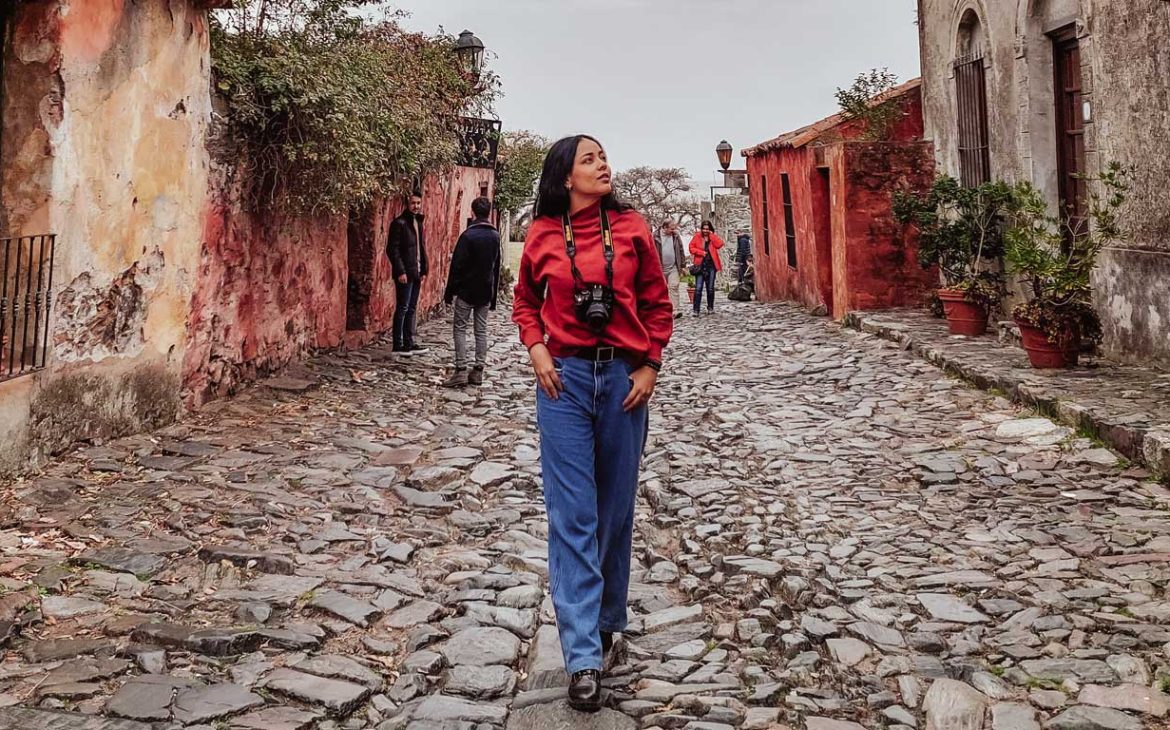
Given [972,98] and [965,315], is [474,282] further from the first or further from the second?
[972,98]

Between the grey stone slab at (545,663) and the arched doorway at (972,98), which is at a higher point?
the arched doorway at (972,98)

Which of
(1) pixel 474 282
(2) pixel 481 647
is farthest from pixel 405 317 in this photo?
(2) pixel 481 647

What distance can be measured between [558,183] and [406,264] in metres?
8.53

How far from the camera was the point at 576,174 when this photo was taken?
148 inches

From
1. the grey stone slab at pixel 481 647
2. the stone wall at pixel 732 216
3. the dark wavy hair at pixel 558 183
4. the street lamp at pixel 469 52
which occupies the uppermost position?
→ the stone wall at pixel 732 216

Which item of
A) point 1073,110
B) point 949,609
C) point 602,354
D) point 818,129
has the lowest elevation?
point 949,609

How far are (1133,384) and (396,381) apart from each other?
253 inches

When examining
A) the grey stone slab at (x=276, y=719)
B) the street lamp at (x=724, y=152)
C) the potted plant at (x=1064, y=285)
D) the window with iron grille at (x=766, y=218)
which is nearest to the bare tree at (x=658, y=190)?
the street lamp at (x=724, y=152)

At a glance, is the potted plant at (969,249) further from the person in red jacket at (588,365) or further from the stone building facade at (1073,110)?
the person in red jacket at (588,365)

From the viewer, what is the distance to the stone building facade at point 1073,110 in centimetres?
813

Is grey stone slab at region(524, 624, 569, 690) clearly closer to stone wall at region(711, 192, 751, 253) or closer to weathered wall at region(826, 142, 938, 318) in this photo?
weathered wall at region(826, 142, 938, 318)

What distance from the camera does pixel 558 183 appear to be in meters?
3.78

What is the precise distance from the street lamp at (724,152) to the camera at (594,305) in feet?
85.7

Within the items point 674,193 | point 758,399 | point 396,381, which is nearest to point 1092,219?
point 758,399
